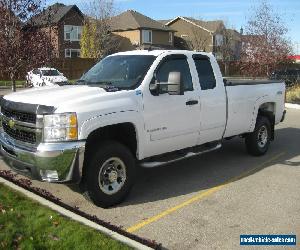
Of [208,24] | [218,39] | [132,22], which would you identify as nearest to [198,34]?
[208,24]

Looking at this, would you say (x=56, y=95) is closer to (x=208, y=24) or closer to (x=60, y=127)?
(x=60, y=127)

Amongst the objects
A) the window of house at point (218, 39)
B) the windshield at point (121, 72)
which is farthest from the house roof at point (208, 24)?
the windshield at point (121, 72)

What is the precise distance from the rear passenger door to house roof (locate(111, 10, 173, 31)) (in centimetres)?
5613

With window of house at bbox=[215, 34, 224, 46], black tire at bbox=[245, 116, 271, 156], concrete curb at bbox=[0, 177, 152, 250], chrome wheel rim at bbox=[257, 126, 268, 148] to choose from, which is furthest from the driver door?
window of house at bbox=[215, 34, 224, 46]

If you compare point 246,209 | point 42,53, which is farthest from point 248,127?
point 42,53

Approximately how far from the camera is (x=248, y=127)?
849 cm

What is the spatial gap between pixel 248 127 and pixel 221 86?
1309 millimetres

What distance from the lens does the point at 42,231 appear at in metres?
4.89

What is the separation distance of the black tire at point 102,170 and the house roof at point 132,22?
5787 centimetres

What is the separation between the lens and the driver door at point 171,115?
6.26 metres

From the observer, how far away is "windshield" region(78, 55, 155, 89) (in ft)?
20.9

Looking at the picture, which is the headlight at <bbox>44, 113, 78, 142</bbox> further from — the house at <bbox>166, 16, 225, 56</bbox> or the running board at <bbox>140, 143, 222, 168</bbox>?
the house at <bbox>166, 16, 225, 56</bbox>

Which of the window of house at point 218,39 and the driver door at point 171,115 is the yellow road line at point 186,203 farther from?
the window of house at point 218,39

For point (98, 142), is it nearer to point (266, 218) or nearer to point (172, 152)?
point (172, 152)
